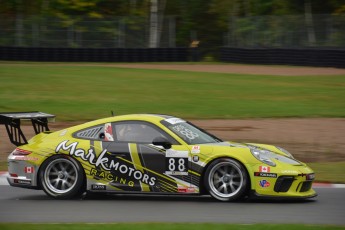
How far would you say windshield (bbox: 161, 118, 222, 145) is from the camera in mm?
10750

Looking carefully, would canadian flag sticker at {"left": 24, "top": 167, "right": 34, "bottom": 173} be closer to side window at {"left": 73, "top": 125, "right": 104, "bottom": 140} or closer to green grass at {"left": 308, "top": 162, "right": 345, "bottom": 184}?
side window at {"left": 73, "top": 125, "right": 104, "bottom": 140}

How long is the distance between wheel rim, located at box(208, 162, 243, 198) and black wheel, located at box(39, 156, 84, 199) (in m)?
1.75

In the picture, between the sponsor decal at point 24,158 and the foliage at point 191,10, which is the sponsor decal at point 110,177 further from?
the foliage at point 191,10

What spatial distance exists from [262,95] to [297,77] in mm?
6688

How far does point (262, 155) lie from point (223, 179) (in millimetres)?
599

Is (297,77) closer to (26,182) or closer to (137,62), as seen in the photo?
(137,62)

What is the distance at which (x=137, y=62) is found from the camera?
4462 centimetres

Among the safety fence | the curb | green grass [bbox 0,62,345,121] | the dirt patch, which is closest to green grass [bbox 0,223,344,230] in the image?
the curb

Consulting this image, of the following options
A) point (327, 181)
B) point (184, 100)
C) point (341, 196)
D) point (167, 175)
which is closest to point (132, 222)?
point (167, 175)

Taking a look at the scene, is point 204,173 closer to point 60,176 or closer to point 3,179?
point 60,176

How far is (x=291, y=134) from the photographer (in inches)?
749

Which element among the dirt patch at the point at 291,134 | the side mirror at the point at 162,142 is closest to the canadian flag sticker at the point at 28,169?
the side mirror at the point at 162,142

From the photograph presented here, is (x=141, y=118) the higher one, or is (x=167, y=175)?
(x=141, y=118)

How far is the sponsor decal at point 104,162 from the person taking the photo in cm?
1065
